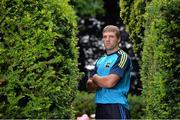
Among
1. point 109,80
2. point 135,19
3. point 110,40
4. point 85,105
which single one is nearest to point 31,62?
point 109,80

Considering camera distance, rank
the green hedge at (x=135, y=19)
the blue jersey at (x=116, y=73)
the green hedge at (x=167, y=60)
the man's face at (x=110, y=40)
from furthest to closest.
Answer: the green hedge at (x=135, y=19), the man's face at (x=110, y=40), the blue jersey at (x=116, y=73), the green hedge at (x=167, y=60)

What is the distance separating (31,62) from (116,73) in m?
1.31

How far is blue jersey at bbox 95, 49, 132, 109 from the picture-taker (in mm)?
5445

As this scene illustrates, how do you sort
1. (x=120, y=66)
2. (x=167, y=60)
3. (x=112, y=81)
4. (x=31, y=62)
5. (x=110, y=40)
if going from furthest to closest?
(x=110, y=40), (x=120, y=66), (x=112, y=81), (x=167, y=60), (x=31, y=62)

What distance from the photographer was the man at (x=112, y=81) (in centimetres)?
540

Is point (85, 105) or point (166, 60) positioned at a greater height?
point (166, 60)

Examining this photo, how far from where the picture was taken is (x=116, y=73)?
5.38 meters

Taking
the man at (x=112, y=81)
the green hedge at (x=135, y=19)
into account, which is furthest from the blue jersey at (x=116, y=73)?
the green hedge at (x=135, y=19)

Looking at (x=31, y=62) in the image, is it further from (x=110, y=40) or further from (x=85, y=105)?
(x=85, y=105)

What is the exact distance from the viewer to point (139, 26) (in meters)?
7.87

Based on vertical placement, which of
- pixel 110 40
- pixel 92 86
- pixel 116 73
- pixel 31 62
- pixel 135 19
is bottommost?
pixel 92 86

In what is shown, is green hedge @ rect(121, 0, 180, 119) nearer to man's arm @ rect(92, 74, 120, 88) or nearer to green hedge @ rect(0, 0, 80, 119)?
man's arm @ rect(92, 74, 120, 88)

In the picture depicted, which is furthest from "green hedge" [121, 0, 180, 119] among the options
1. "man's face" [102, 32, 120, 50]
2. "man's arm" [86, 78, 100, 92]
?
"man's arm" [86, 78, 100, 92]

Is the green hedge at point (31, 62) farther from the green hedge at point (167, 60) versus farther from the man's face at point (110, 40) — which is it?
the man's face at point (110, 40)
